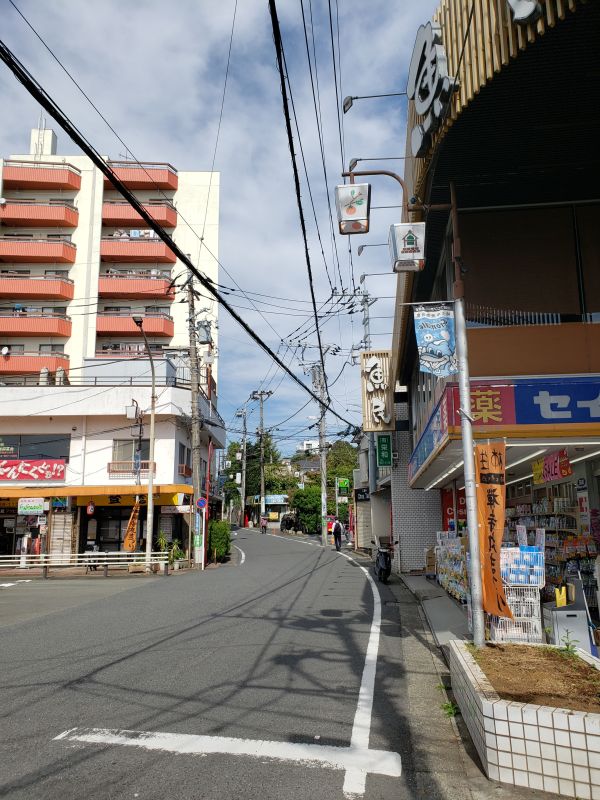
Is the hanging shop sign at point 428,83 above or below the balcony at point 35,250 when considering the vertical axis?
below

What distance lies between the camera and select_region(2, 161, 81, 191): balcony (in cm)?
3776

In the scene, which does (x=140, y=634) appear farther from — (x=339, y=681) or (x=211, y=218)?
(x=211, y=218)

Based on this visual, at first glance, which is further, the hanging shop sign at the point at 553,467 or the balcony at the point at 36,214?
the balcony at the point at 36,214

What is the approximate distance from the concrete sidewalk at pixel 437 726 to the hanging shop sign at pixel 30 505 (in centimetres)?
1935

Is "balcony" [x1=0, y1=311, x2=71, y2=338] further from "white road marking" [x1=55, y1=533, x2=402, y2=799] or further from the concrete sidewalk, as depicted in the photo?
"white road marking" [x1=55, y1=533, x2=402, y2=799]

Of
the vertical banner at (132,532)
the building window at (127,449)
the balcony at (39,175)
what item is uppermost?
the balcony at (39,175)

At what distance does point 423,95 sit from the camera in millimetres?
7281

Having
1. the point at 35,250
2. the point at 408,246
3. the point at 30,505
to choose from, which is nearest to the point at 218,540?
the point at 30,505

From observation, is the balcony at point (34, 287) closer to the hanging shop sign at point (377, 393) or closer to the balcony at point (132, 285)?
the balcony at point (132, 285)

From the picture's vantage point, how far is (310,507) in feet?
179

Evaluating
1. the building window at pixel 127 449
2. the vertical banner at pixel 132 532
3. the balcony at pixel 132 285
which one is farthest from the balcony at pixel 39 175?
the vertical banner at pixel 132 532

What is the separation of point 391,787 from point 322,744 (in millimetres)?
852

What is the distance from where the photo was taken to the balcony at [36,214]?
37281 millimetres

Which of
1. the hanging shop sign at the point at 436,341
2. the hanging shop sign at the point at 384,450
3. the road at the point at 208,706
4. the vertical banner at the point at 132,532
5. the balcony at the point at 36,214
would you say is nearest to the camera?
the road at the point at 208,706
